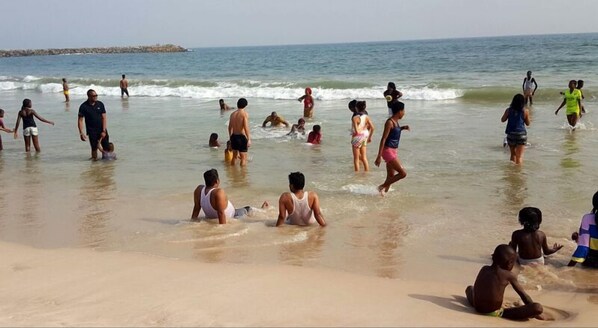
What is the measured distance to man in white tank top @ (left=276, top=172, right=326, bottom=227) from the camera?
678cm

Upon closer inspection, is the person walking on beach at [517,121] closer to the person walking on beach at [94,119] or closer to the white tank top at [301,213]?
the white tank top at [301,213]

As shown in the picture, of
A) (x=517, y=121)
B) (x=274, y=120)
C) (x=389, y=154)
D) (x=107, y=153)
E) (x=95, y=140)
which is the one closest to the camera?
(x=389, y=154)

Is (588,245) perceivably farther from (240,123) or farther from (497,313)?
(240,123)

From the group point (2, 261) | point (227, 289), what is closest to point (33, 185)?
point (2, 261)

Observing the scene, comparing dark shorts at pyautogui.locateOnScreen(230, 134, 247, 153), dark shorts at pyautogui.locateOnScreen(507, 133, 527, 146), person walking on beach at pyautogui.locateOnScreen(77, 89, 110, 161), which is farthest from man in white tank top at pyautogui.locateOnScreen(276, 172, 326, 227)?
person walking on beach at pyautogui.locateOnScreen(77, 89, 110, 161)

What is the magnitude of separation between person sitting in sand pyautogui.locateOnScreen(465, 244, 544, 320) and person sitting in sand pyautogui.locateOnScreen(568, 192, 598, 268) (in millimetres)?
1336

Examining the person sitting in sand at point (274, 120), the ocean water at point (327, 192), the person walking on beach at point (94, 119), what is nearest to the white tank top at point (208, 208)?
the ocean water at point (327, 192)

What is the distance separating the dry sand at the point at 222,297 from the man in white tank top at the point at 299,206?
143 centimetres

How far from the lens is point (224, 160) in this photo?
11.5 meters

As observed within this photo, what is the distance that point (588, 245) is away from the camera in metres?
5.46

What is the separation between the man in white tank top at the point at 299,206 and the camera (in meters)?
6.78

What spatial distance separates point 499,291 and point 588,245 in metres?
1.62

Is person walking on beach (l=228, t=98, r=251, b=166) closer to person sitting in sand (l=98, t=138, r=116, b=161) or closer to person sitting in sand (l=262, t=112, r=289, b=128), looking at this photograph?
person sitting in sand (l=98, t=138, r=116, b=161)

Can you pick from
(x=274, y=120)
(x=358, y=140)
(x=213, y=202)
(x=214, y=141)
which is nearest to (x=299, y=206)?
(x=213, y=202)
